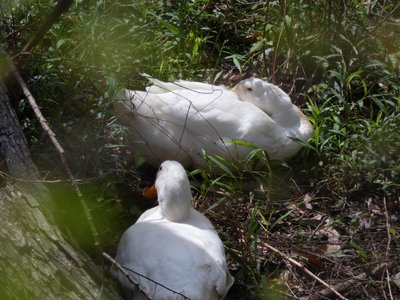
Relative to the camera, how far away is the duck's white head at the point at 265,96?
4390mm

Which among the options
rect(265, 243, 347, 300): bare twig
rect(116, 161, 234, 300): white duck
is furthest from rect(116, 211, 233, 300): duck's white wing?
rect(265, 243, 347, 300): bare twig

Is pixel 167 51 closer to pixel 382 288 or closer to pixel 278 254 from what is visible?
pixel 278 254

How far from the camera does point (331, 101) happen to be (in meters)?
4.64

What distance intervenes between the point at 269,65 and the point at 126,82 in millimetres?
1222

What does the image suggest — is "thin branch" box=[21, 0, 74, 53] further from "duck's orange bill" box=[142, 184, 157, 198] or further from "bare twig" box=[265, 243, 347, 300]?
"bare twig" box=[265, 243, 347, 300]

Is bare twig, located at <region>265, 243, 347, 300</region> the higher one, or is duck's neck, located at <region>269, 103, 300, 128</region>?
duck's neck, located at <region>269, 103, 300, 128</region>

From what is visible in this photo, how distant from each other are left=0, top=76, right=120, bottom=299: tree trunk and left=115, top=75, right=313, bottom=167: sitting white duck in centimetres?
118

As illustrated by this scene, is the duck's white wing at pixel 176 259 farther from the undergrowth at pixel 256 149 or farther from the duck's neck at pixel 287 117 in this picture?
the duck's neck at pixel 287 117

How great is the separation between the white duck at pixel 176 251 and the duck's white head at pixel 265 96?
1038mm

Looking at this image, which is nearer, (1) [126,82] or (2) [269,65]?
(1) [126,82]

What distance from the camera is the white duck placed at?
302 centimetres

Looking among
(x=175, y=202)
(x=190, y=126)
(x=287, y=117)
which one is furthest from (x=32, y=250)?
(x=287, y=117)

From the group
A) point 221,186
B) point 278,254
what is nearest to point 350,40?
point 221,186


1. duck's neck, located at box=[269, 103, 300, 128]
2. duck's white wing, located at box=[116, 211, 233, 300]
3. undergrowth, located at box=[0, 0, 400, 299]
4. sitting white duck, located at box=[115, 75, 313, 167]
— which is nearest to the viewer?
duck's white wing, located at box=[116, 211, 233, 300]
